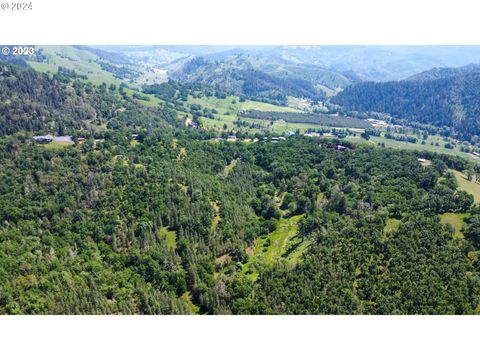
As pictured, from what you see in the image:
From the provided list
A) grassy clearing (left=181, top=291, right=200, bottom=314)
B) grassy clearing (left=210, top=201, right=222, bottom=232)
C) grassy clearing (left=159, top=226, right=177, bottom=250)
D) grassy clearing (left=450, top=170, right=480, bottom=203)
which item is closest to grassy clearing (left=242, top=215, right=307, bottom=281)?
grassy clearing (left=210, top=201, right=222, bottom=232)

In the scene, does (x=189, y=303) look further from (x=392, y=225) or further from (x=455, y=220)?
(x=455, y=220)

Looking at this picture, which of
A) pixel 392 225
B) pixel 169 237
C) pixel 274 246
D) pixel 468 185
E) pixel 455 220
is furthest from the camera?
pixel 468 185

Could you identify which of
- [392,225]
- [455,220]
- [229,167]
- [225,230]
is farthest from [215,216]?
[455,220]

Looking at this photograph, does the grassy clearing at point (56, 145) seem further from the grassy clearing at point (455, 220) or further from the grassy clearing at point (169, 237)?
the grassy clearing at point (455, 220)

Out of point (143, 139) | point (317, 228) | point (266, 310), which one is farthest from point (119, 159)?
point (266, 310)

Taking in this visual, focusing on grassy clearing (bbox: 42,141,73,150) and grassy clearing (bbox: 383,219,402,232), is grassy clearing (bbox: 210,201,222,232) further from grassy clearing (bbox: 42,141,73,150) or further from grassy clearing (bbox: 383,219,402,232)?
grassy clearing (bbox: 42,141,73,150)

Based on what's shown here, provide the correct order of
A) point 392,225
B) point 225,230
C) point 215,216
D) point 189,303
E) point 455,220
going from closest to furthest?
point 189,303, point 455,220, point 392,225, point 225,230, point 215,216

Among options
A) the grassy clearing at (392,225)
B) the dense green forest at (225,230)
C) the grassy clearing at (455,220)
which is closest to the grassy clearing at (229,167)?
the dense green forest at (225,230)
